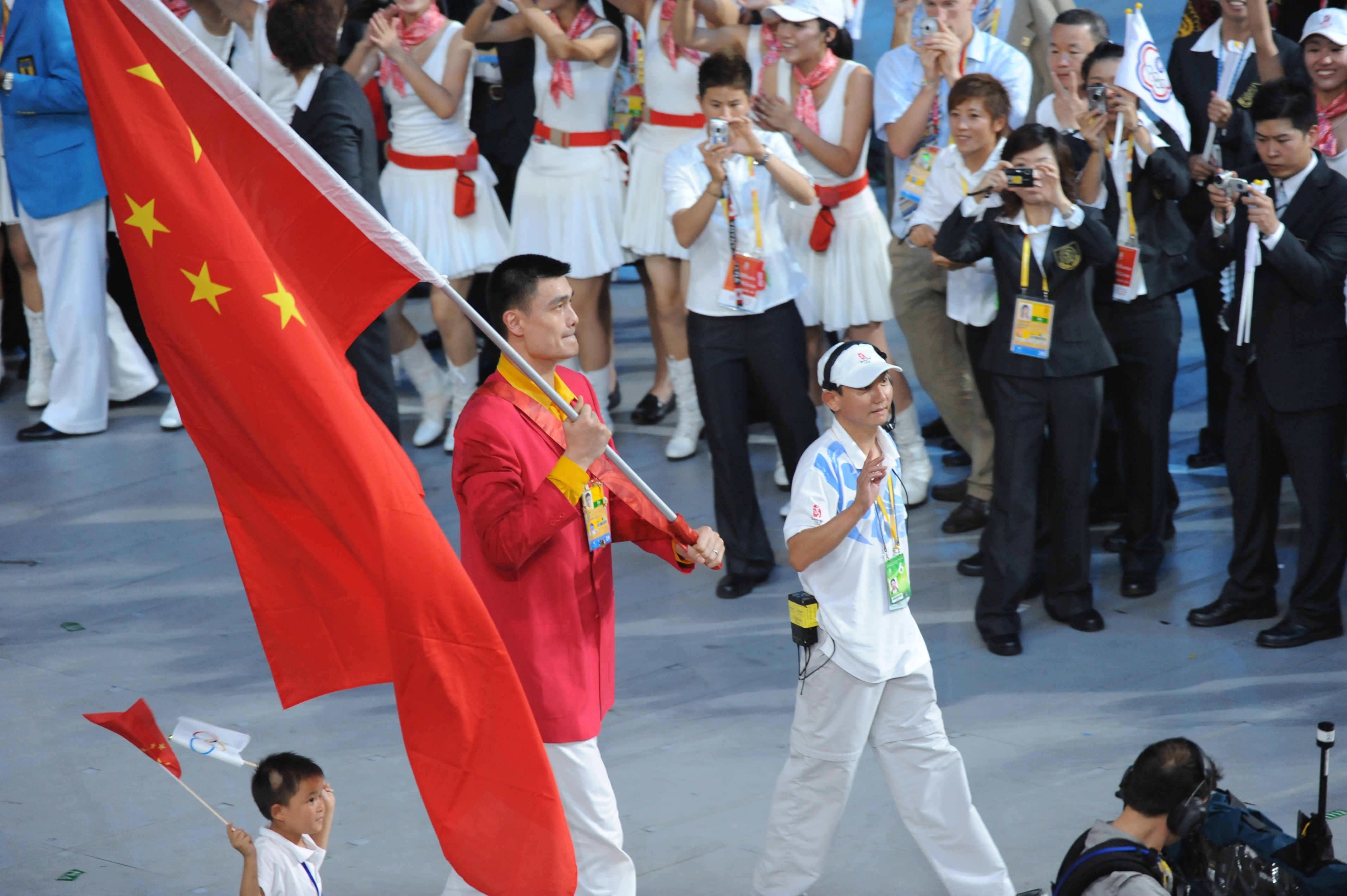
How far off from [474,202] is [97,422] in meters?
2.85

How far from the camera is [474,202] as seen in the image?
29.5ft

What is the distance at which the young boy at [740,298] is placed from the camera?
23.1ft

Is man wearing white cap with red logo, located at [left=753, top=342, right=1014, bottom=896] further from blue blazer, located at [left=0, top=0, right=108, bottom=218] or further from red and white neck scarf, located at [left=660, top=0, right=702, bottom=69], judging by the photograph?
blue blazer, located at [left=0, top=0, right=108, bottom=218]

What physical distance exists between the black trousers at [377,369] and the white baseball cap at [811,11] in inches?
102

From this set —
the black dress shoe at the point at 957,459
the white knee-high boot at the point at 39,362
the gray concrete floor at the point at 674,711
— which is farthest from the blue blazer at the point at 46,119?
the black dress shoe at the point at 957,459

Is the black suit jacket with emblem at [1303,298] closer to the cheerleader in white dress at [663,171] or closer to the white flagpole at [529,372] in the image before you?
the cheerleader in white dress at [663,171]

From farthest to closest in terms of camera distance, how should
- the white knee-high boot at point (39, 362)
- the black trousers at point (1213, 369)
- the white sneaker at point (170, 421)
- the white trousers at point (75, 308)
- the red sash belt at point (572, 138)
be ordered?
the white knee-high boot at point (39, 362) → the white sneaker at point (170, 421) → the white trousers at point (75, 308) → the red sash belt at point (572, 138) → the black trousers at point (1213, 369)

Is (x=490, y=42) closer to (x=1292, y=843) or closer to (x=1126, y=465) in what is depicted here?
(x=1126, y=465)

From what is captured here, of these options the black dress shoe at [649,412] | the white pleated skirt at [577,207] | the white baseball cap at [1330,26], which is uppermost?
the white baseball cap at [1330,26]

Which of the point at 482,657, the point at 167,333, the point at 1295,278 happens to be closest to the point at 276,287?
the point at 167,333

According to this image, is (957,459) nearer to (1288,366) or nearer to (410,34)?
(1288,366)

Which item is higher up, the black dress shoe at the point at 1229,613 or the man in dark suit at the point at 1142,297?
the man in dark suit at the point at 1142,297

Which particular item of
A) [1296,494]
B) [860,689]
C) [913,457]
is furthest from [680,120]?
[860,689]

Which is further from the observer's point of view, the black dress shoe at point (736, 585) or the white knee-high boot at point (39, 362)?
the white knee-high boot at point (39, 362)
